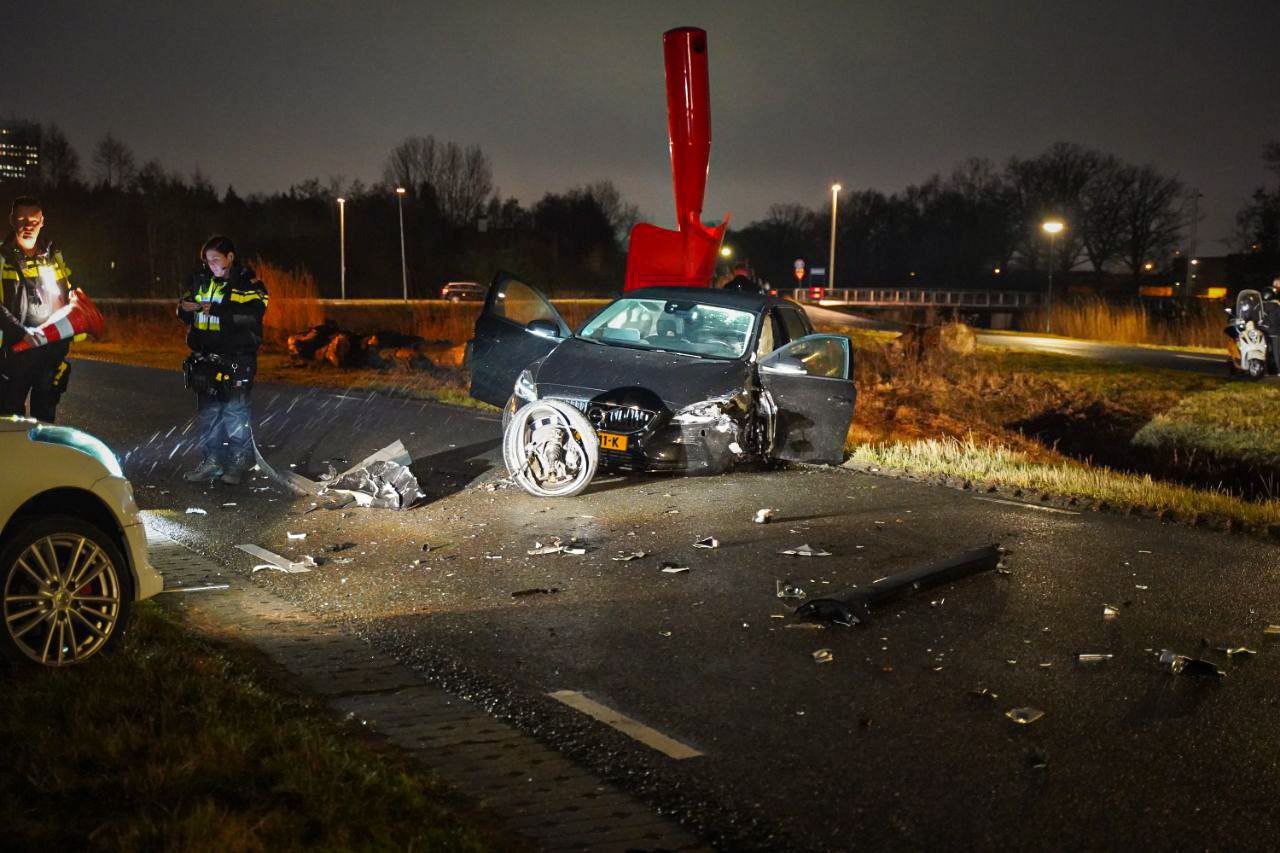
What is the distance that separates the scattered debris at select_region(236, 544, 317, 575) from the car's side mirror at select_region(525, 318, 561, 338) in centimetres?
403

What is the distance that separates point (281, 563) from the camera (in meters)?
7.03

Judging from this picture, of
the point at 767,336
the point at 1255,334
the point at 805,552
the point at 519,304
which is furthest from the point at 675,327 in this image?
the point at 1255,334

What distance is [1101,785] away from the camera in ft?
13.1

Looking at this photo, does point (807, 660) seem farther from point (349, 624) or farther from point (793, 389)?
point (793, 389)

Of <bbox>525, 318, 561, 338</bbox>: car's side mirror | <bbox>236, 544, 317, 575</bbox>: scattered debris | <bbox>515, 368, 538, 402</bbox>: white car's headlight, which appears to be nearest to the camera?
<bbox>236, 544, 317, 575</bbox>: scattered debris

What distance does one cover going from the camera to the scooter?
60.1 ft

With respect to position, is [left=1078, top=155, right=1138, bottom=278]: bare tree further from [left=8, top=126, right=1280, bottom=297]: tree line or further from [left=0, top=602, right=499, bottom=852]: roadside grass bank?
[left=0, top=602, right=499, bottom=852]: roadside grass bank

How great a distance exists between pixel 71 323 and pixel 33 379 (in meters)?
0.47

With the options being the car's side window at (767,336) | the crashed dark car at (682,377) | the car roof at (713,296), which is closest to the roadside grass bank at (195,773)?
the crashed dark car at (682,377)

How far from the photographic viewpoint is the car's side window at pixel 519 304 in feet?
36.4

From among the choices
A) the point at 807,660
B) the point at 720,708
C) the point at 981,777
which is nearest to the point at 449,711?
the point at 720,708

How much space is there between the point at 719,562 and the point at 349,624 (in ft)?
7.76

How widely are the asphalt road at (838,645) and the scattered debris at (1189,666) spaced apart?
0.21 ft

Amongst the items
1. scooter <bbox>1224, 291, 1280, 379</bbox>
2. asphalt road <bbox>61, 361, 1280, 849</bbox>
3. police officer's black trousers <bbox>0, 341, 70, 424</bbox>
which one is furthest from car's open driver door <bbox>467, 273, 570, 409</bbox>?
scooter <bbox>1224, 291, 1280, 379</bbox>
